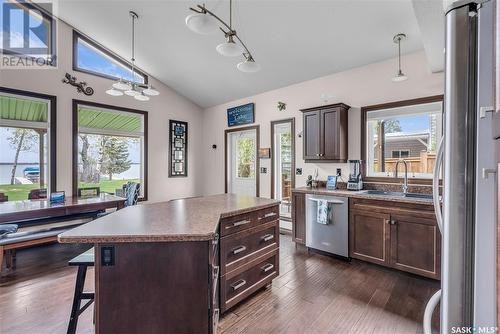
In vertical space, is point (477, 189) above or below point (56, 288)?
above

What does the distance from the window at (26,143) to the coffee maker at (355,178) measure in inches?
189

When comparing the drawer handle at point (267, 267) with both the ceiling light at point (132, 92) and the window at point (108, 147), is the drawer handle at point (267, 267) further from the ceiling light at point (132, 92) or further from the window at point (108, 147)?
the window at point (108, 147)

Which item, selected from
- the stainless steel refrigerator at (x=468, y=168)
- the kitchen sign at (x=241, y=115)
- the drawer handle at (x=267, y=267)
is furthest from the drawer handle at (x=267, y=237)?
the kitchen sign at (x=241, y=115)

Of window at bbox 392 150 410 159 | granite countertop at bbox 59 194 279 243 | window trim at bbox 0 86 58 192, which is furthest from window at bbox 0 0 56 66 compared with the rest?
window at bbox 392 150 410 159

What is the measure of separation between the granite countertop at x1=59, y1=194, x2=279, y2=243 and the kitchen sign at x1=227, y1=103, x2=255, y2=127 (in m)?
3.13

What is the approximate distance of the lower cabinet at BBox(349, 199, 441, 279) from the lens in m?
2.49

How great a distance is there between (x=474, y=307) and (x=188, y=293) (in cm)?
131

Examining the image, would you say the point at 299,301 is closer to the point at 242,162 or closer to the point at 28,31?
the point at 242,162

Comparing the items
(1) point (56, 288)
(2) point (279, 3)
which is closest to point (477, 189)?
(2) point (279, 3)

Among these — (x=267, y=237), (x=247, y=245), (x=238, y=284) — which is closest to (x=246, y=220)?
(x=247, y=245)

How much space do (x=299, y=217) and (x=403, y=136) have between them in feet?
6.11

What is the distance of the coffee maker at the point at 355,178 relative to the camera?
3441mm

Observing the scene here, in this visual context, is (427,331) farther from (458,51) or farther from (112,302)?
(112,302)

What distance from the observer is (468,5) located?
76cm
